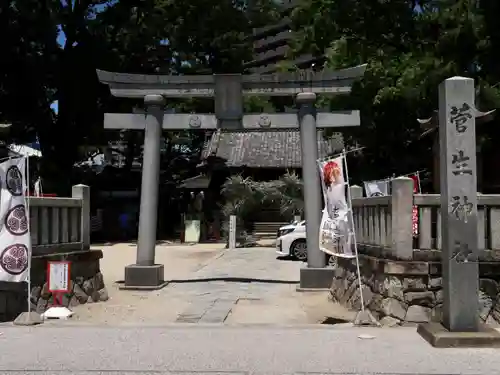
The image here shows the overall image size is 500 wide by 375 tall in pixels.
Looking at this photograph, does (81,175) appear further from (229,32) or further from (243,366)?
(243,366)

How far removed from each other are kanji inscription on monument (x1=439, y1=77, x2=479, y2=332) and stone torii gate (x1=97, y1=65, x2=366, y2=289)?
5.94m

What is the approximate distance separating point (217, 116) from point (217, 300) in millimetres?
4509

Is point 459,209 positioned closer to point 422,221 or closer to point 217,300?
point 422,221

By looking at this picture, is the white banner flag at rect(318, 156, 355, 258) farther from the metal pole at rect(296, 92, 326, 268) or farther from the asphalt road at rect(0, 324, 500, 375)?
the metal pole at rect(296, 92, 326, 268)

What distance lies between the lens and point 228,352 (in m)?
6.93

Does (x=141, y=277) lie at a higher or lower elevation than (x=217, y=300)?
higher

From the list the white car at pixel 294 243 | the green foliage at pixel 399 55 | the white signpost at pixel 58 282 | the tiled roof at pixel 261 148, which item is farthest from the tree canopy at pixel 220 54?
the white signpost at pixel 58 282

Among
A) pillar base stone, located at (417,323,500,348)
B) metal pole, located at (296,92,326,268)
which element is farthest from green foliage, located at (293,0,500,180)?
pillar base stone, located at (417,323,500,348)

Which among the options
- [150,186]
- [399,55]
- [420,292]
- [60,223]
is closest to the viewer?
[420,292]

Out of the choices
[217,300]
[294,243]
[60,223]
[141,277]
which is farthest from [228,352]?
[294,243]

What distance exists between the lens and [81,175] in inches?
1342

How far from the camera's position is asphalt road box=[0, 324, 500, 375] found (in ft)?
20.4

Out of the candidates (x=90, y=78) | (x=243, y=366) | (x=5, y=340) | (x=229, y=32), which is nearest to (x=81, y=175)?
(x=90, y=78)

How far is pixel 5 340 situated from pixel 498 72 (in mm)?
17430
